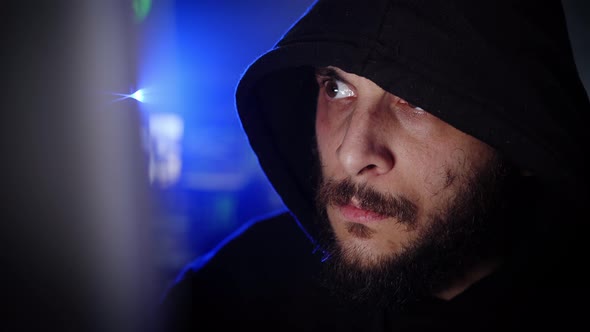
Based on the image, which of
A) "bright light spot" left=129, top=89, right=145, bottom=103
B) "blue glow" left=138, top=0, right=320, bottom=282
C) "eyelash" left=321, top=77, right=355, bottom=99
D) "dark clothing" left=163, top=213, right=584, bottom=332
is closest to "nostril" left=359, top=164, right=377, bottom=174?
"eyelash" left=321, top=77, right=355, bottom=99

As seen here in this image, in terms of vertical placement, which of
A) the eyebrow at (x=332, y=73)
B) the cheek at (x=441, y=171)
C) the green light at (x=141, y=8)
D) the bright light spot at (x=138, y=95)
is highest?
the green light at (x=141, y=8)

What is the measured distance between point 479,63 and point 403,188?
47 centimetres

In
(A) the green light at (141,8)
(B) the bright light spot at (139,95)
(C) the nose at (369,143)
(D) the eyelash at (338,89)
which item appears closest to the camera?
(C) the nose at (369,143)

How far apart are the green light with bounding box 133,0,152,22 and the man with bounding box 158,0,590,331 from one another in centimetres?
93

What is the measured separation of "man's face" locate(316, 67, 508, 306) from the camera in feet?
4.14

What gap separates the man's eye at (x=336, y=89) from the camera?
155 cm

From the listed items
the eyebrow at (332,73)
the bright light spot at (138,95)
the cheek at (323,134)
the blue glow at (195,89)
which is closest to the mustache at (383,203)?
the cheek at (323,134)

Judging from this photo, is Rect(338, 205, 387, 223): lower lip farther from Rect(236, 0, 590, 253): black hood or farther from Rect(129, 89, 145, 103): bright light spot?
Rect(129, 89, 145, 103): bright light spot

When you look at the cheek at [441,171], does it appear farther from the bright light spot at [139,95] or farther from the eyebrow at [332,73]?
the bright light spot at [139,95]

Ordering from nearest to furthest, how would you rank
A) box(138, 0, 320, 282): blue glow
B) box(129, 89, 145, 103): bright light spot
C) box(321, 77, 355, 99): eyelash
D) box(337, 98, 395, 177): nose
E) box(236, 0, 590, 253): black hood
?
box(236, 0, 590, 253): black hood < box(337, 98, 395, 177): nose < box(321, 77, 355, 99): eyelash < box(129, 89, 145, 103): bright light spot < box(138, 0, 320, 282): blue glow

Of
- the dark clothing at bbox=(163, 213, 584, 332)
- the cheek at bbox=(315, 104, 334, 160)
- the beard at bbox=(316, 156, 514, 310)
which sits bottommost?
the dark clothing at bbox=(163, 213, 584, 332)

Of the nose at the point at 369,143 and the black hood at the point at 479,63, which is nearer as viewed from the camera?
the black hood at the point at 479,63

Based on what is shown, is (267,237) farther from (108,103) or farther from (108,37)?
(108,37)

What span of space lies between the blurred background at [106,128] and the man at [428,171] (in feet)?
1.58
